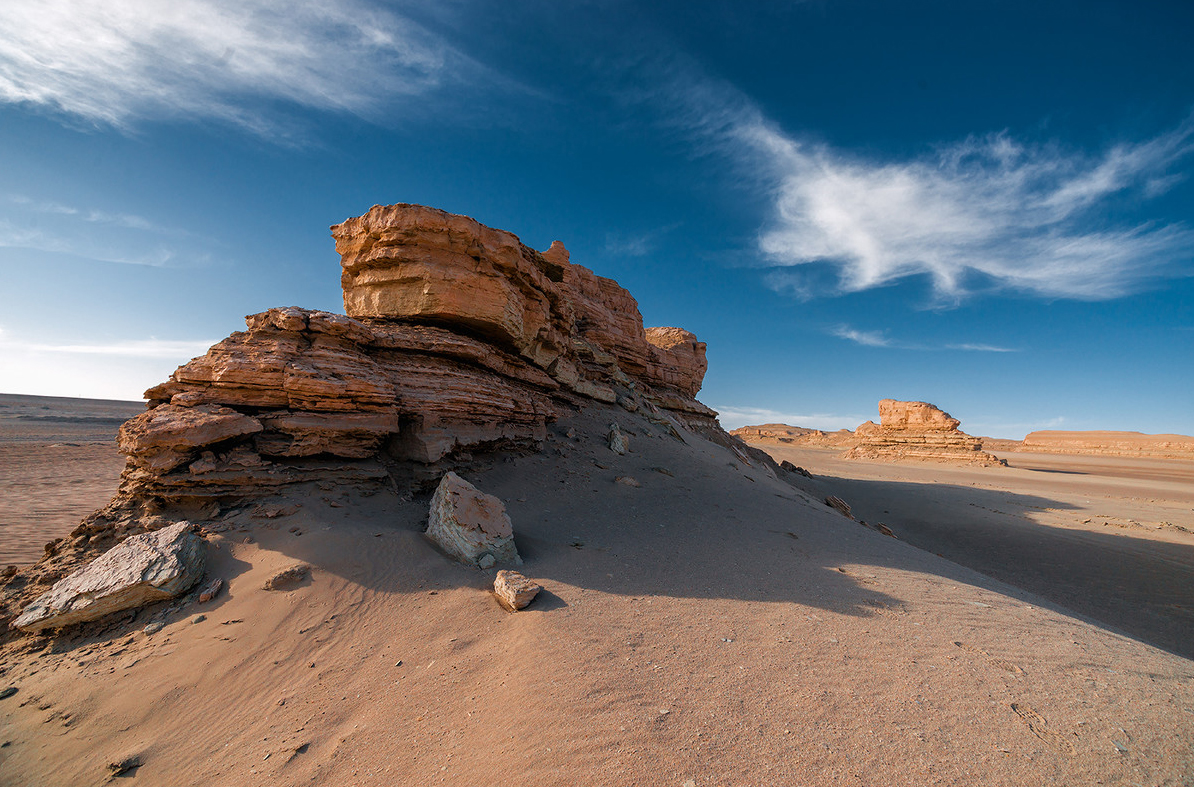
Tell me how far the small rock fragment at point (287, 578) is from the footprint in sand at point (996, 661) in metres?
7.93

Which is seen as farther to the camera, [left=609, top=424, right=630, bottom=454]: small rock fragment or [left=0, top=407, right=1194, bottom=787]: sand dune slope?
[left=609, top=424, right=630, bottom=454]: small rock fragment

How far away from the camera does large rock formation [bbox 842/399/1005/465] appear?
3953cm

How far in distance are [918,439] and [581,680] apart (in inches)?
1963

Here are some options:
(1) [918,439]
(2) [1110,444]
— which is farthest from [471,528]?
(2) [1110,444]

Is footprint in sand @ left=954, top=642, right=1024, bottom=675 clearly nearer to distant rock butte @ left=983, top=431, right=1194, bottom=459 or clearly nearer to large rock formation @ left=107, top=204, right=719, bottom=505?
large rock formation @ left=107, top=204, right=719, bottom=505

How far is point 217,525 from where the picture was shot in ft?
20.7

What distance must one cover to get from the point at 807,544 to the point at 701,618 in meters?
4.49

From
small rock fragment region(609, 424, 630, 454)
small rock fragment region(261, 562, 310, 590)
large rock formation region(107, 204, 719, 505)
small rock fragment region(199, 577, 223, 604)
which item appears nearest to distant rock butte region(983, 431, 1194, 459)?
small rock fragment region(609, 424, 630, 454)

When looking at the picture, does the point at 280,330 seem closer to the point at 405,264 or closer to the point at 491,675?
the point at 405,264

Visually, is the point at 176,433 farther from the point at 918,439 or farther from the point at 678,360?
the point at 918,439

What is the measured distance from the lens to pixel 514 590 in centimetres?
515

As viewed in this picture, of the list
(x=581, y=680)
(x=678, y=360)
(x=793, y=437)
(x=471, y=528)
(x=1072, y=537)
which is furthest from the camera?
(x=793, y=437)

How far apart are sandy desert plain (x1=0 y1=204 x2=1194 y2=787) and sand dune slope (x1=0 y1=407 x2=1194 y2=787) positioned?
0.09 ft

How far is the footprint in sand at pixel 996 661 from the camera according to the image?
418cm
